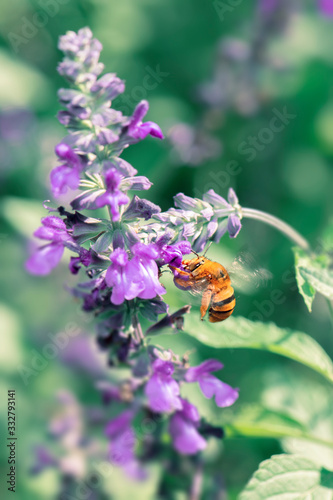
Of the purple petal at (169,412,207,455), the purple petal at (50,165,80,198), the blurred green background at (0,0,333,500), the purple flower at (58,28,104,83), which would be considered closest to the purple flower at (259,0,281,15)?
the blurred green background at (0,0,333,500)

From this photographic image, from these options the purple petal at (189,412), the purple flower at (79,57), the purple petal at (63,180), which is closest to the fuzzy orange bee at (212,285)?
the purple petal at (189,412)

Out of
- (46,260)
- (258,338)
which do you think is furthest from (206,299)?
(46,260)

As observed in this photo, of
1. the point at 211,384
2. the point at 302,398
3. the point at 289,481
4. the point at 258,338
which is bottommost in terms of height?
the point at 302,398

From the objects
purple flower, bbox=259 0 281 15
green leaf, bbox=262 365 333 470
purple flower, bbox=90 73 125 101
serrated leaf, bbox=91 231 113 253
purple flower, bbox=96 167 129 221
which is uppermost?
purple flower, bbox=259 0 281 15

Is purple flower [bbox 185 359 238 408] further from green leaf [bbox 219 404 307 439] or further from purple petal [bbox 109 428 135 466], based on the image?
purple petal [bbox 109 428 135 466]

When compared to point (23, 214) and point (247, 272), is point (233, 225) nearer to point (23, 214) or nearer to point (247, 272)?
point (247, 272)

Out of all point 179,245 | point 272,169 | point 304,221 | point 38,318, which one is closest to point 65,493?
point 38,318
